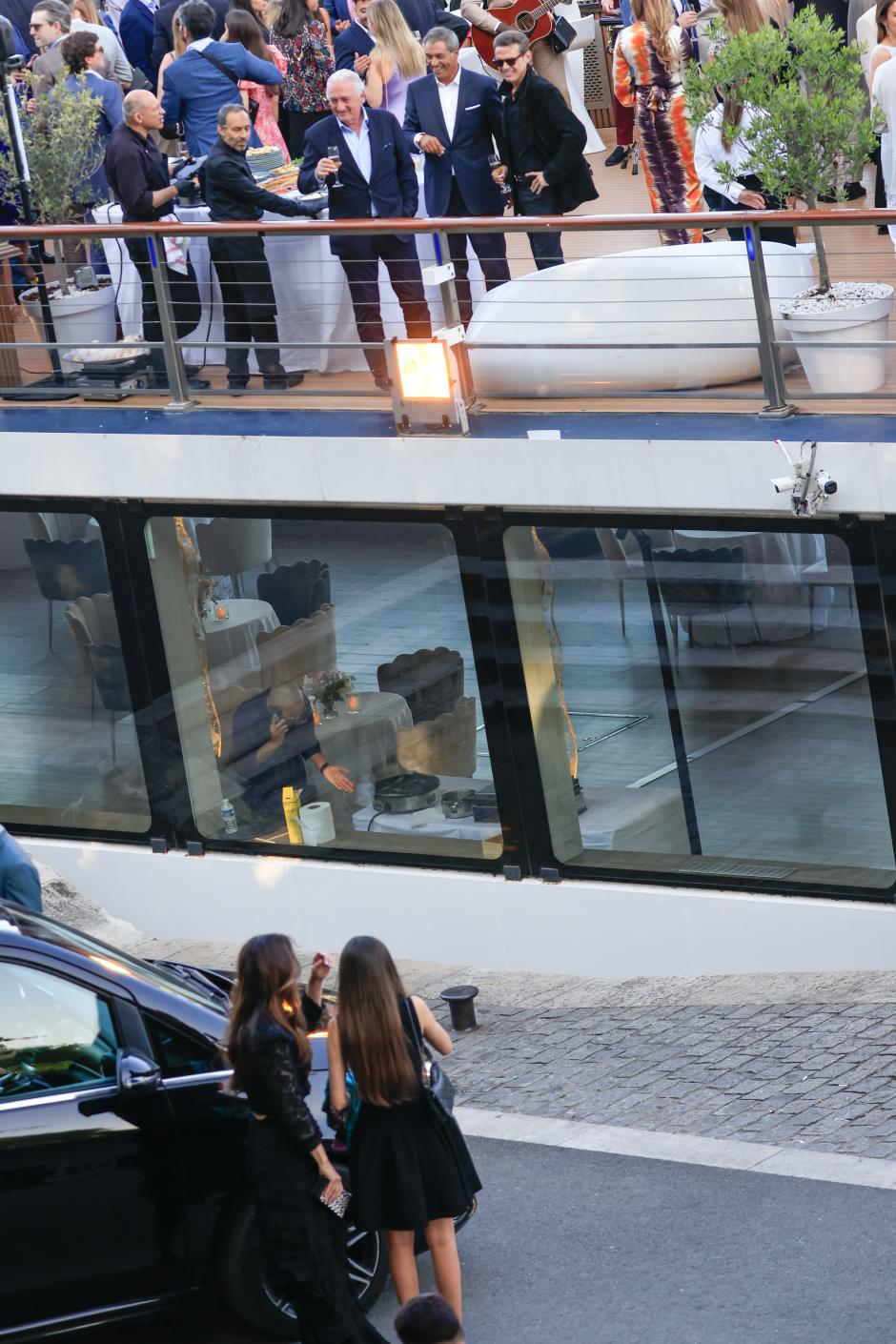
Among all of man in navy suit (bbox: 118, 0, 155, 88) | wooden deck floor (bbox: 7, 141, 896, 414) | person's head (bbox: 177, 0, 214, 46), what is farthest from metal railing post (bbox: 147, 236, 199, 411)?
man in navy suit (bbox: 118, 0, 155, 88)

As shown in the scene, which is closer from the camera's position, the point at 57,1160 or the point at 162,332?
the point at 57,1160

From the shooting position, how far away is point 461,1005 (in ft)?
32.0

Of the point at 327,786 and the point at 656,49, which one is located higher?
the point at 656,49

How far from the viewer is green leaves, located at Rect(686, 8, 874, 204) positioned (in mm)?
9492

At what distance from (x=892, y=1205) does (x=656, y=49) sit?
7.24 metres

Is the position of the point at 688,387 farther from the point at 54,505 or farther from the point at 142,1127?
the point at 142,1127

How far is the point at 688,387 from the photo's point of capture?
10.3 metres

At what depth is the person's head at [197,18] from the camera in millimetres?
12406

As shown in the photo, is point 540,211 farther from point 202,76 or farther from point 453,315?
point 202,76

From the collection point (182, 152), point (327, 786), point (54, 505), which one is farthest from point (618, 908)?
point (182, 152)

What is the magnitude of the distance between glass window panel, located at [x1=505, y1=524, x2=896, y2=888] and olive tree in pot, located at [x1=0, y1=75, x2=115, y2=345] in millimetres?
3473

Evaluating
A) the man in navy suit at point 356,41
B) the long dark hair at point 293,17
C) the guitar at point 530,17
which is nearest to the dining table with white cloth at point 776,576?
the guitar at point 530,17

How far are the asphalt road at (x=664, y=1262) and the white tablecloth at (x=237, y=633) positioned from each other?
4.22m

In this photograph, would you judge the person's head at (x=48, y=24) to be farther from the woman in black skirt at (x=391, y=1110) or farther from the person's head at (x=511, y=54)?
the woman in black skirt at (x=391, y=1110)
